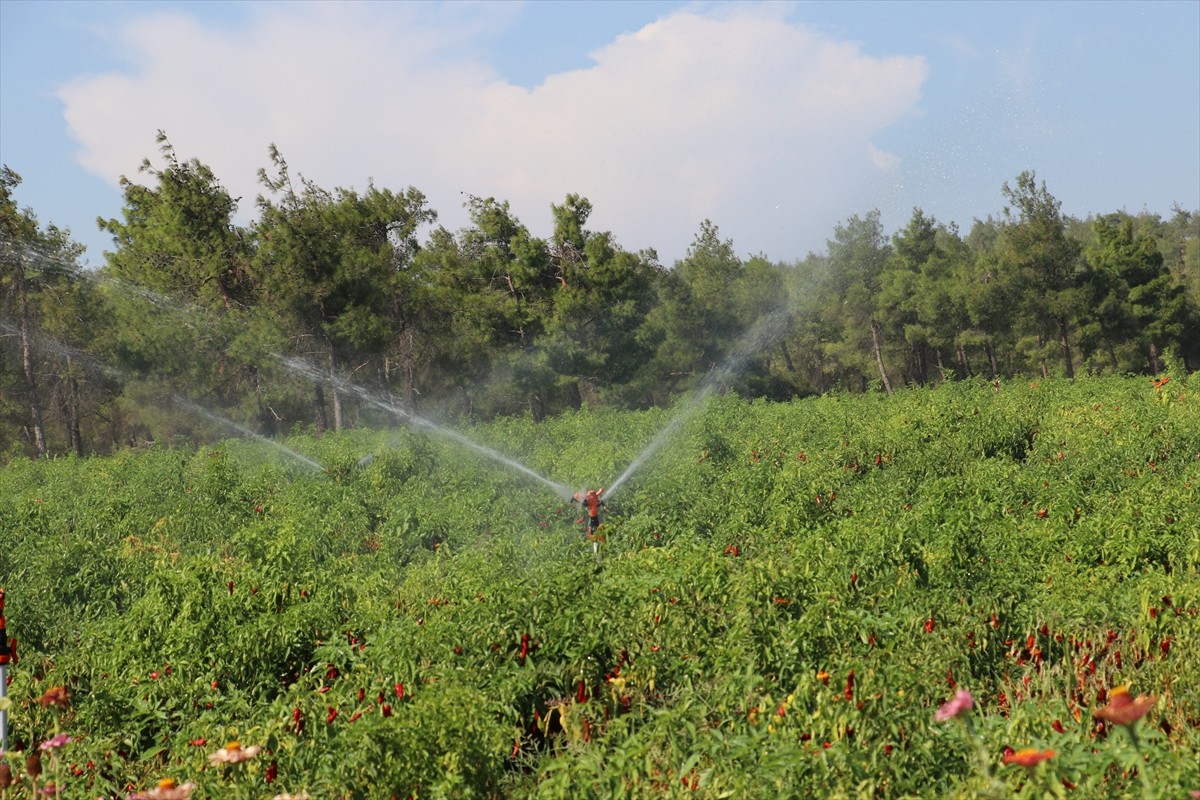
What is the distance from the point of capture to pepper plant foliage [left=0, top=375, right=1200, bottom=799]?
4266 mm

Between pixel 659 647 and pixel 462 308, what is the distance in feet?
101

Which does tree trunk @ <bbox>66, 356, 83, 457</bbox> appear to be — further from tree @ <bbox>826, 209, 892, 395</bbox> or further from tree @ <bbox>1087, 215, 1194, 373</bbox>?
tree @ <bbox>1087, 215, 1194, 373</bbox>

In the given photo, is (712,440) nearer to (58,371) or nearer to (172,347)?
(172,347)

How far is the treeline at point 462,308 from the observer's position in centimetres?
3111

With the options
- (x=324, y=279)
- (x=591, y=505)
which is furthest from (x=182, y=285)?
(x=591, y=505)

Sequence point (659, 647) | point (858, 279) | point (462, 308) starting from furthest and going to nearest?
point (858, 279) < point (462, 308) < point (659, 647)

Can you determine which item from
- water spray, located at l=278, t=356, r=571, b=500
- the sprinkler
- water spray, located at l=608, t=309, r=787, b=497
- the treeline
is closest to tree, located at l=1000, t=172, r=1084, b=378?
the treeline

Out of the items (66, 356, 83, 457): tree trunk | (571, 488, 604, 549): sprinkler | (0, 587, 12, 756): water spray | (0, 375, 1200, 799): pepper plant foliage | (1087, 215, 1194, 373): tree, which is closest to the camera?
(0, 375, 1200, 799): pepper plant foliage

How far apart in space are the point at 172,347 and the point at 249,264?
164 inches

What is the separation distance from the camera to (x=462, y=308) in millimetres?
35688

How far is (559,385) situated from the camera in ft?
114

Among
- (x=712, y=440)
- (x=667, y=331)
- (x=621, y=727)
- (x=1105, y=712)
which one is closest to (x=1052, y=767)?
(x=1105, y=712)

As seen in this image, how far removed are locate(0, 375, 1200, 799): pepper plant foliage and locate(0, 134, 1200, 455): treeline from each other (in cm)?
2058

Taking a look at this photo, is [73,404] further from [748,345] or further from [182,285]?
[748,345]
